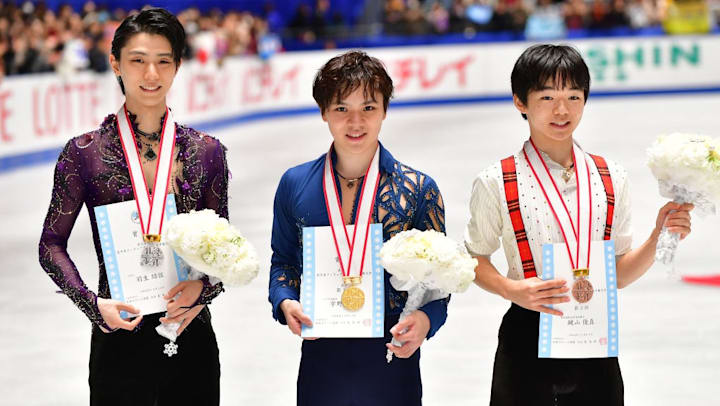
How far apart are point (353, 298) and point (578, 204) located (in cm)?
61

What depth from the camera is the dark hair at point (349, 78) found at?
2.48 meters

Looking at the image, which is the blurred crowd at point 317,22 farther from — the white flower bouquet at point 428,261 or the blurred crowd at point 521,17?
the white flower bouquet at point 428,261

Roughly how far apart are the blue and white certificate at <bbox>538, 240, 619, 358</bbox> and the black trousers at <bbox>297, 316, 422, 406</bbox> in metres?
0.34

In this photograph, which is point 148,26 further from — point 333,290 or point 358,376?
point 358,376

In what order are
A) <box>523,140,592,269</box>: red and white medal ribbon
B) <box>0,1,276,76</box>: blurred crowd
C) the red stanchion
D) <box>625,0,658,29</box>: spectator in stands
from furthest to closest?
1. <box>625,0,658,29</box>: spectator in stands
2. <box>0,1,276,76</box>: blurred crowd
3. the red stanchion
4. <box>523,140,592,269</box>: red and white medal ribbon

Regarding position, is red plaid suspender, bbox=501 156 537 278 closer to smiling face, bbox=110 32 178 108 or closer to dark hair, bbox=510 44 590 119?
dark hair, bbox=510 44 590 119

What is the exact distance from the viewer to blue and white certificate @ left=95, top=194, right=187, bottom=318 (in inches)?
96.8

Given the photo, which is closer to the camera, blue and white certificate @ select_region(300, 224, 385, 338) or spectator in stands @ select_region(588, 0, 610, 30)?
blue and white certificate @ select_region(300, 224, 385, 338)

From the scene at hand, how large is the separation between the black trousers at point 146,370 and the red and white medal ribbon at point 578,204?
0.95m

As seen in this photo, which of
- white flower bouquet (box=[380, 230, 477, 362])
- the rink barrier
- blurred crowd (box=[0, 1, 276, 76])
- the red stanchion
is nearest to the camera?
white flower bouquet (box=[380, 230, 477, 362])

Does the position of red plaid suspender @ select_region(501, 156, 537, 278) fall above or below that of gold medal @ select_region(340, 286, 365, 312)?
above

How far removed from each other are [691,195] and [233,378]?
2.69 metres

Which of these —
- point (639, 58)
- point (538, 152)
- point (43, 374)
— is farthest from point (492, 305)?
point (639, 58)

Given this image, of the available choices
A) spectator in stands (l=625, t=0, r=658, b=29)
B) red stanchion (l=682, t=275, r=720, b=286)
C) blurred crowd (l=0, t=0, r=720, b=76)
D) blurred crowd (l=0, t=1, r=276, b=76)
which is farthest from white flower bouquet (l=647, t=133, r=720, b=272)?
spectator in stands (l=625, t=0, r=658, b=29)
